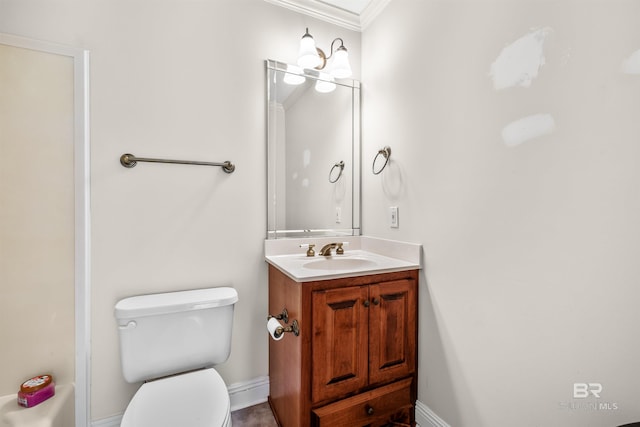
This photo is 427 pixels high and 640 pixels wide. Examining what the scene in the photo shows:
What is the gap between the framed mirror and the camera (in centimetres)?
174

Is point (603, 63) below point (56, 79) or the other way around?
below

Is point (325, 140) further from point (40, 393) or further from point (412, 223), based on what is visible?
point (40, 393)

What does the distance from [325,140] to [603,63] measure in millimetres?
1364

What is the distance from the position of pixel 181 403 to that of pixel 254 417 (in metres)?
0.66

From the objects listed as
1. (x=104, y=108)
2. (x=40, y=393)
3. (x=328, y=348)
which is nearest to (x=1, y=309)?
(x=40, y=393)

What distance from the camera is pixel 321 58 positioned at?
1.82 m

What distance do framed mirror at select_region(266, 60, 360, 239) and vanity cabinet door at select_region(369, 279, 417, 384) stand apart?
0.64m

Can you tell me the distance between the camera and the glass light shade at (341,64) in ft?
5.74

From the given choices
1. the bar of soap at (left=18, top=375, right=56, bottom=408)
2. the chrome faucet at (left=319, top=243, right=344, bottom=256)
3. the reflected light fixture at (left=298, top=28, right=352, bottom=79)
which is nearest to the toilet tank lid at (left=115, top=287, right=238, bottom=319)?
the bar of soap at (left=18, top=375, right=56, bottom=408)

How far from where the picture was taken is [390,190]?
1702 millimetres

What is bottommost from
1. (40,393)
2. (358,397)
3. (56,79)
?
(358,397)

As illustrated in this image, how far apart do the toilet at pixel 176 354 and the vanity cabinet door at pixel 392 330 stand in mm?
691

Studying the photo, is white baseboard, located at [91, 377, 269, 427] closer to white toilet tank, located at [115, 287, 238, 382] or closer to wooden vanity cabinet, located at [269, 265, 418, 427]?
wooden vanity cabinet, located at [269, 265, 418, 427]

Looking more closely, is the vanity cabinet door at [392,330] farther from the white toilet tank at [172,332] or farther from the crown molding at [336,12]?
the crown molding at [336,12]
